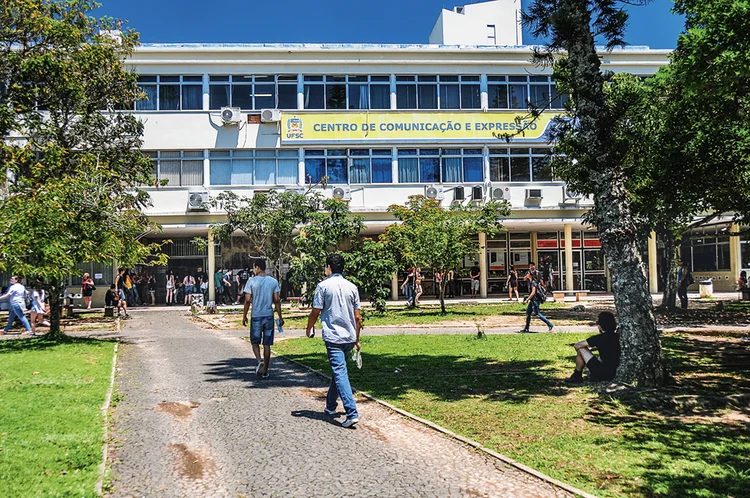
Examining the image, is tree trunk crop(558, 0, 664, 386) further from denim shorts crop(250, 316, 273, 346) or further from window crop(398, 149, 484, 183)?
window crop(398, 149, 484, 183)

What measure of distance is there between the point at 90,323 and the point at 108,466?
17527 mm

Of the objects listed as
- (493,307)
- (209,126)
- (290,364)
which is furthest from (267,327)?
(209,126)

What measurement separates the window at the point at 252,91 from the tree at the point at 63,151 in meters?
10.1

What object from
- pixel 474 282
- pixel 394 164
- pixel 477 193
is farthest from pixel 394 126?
pixel 474 282

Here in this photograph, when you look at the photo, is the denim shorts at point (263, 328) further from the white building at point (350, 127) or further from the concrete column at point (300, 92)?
the concrete column at point (300, 92)

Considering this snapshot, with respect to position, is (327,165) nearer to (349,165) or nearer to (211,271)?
(349,165)

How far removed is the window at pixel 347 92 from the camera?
3027 centimetres

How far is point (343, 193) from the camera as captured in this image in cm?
2933

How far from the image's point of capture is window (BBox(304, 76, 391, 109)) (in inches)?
1192

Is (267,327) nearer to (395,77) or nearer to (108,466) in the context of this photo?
(108,466)

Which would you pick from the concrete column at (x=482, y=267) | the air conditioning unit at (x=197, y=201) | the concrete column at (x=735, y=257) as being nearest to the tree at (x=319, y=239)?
the air conditioning unit at (x=197, y=201)

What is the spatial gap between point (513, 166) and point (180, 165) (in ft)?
51.5

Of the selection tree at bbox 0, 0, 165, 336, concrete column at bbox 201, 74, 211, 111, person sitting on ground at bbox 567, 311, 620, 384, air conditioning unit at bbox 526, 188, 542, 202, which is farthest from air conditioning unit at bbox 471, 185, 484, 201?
person sitting on ground at bbox 567, 311, 620, 384

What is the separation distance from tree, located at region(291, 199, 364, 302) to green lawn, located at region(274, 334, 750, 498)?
25.0 ft
